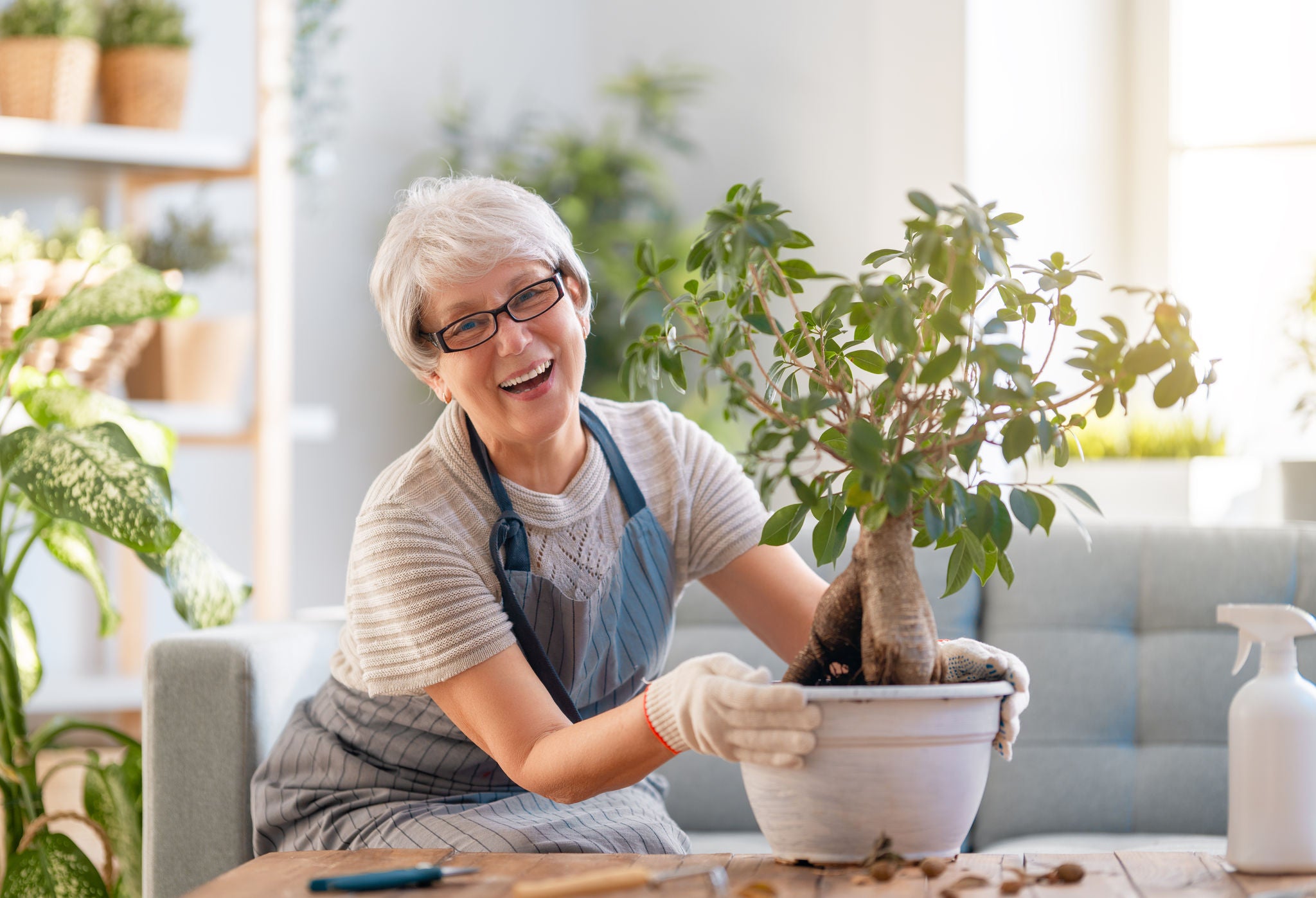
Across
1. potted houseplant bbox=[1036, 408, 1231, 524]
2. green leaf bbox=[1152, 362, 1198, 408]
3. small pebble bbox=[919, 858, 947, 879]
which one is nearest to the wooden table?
small pebble bbox=[919, 858, 947, 879]

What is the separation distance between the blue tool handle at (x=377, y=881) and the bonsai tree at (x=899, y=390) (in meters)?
0.32

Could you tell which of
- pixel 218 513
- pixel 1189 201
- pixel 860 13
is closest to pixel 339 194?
pixel 218 513

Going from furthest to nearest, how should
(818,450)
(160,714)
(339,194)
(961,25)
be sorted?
1. (339,194)
2. (961,25)
3. (160,714)
4. (818,450)

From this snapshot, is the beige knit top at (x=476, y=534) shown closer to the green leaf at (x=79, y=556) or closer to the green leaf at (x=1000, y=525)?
the green leaf at (x=1000, y=525)

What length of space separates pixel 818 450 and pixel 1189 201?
8.17ft

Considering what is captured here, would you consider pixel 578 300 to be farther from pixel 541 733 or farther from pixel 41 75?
pixel 41 75

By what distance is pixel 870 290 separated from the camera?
2.76 feet

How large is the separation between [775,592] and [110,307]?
3.60 feet

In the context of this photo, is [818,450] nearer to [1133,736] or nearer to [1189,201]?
[1133,736]

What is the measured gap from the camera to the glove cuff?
981 millimetres

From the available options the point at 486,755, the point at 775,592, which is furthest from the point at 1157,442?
the point at 486,755

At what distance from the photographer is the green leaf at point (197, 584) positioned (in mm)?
1765

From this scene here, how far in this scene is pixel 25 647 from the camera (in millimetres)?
1921

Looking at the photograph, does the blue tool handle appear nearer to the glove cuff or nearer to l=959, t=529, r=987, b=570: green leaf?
the glove cuff
